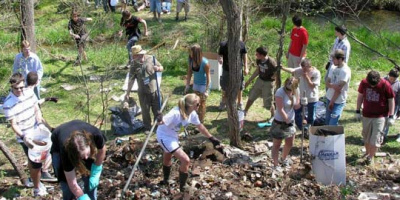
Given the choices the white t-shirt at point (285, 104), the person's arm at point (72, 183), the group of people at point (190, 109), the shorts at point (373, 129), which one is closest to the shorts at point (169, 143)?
the group of people at point (190, 109)

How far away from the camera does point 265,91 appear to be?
9023 mm

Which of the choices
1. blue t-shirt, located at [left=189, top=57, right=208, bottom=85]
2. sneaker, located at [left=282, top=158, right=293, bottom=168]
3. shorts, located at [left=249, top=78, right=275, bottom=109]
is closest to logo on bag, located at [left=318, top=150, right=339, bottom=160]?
sneaker, located at [left=282, top=158, right=293, bottom=168]

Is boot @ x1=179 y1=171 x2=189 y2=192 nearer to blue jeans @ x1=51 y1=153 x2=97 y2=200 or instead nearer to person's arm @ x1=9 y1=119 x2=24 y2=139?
blue jeans @ x1=51 y1=153 x2=97 y2=200

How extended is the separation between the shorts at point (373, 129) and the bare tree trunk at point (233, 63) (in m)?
1.76

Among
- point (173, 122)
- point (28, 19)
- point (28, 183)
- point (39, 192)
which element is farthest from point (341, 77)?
point (28, 19)

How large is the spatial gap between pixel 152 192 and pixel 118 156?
0.97 m

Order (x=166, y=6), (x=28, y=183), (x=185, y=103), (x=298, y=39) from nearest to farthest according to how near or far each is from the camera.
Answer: (x=185, y=103) < (x=28, y=183) < (x=298, y=39) < (x=166, y=6)

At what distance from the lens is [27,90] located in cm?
707

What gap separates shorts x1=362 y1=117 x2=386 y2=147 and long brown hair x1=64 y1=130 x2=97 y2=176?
4132 millimetres

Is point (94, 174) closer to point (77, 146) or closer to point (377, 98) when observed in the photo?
point (77, 146)

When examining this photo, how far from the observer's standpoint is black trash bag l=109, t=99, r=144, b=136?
8914 millimetres

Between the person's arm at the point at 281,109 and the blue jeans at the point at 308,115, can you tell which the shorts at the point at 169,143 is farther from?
the blue jeans at the point at 308,115

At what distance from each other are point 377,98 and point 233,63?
6.44 ft

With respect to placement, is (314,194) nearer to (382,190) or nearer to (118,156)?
(382,190)
